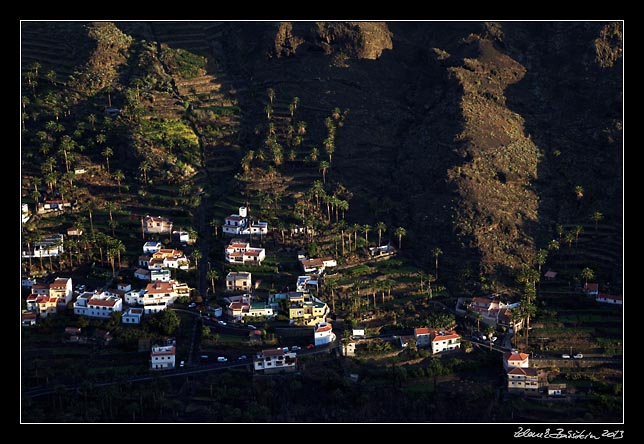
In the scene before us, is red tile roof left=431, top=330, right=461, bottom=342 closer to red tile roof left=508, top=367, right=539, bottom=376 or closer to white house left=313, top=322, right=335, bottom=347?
red tile roof left=508, top=367, right=539, bottom=376

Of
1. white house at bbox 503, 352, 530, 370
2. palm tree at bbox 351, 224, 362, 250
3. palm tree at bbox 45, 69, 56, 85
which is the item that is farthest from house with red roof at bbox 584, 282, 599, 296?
palm tree at bbox 45, 69, 56, 85

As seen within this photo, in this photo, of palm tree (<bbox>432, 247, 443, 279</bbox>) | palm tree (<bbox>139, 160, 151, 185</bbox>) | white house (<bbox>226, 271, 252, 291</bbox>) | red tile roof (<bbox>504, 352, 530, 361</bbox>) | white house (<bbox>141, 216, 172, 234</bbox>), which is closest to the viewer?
red tile roof (<bbox>504, 352, 530, 361</bbox>)

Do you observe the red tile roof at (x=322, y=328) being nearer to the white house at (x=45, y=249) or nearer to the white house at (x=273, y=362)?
the white house at (x=273, y=362)

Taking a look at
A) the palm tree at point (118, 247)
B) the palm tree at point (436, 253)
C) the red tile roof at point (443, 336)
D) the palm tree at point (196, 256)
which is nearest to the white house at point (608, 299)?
the red tile roof at point (443, 336)

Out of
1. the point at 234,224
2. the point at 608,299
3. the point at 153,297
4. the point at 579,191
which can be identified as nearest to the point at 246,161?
the point at 234,224

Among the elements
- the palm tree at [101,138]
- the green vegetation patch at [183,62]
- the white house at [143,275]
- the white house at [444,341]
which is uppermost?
the green vegetation patch at [183,62]

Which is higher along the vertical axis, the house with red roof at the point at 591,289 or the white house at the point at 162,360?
the house with red roof at the point at 591,289

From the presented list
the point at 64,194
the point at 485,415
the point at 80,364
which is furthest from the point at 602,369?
the point at 64,194
